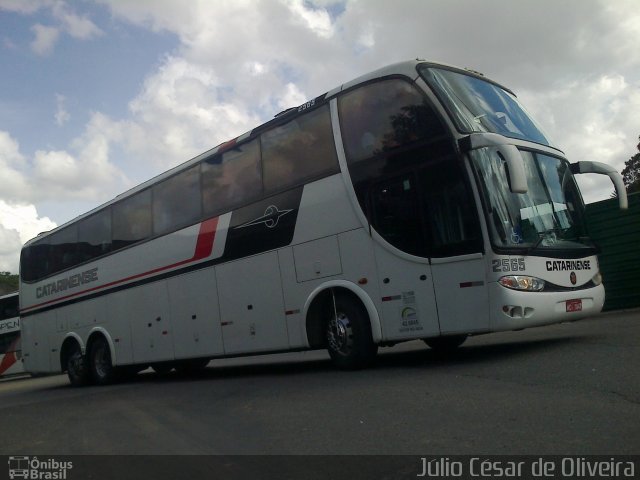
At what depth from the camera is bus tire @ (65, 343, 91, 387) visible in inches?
590

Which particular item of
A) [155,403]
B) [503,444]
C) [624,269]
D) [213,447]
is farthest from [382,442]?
[624,269]

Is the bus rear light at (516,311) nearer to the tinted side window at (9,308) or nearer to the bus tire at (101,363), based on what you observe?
the bus tire at (101,363)

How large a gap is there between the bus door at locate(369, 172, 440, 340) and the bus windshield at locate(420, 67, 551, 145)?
1025 mm

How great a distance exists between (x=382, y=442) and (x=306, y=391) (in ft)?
9.61

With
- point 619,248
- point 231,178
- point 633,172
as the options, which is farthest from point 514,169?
point 633,172

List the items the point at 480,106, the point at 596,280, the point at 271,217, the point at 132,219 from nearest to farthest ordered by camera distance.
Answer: the point at 480,106
the point at 596,280
the point at 271,217
the point at 132,219

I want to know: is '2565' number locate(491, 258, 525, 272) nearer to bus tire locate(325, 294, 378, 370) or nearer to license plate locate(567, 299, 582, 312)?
license plate locate(567, 299, 582, 312)

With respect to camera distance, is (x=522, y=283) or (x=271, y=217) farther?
→ (x=271, y=217)

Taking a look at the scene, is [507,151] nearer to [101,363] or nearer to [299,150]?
[299,150]

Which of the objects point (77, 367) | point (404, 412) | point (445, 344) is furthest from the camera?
point (77, 367)

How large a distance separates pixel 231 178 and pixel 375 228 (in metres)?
3.41

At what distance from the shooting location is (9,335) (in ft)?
85.1

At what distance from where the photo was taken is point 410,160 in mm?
8125
